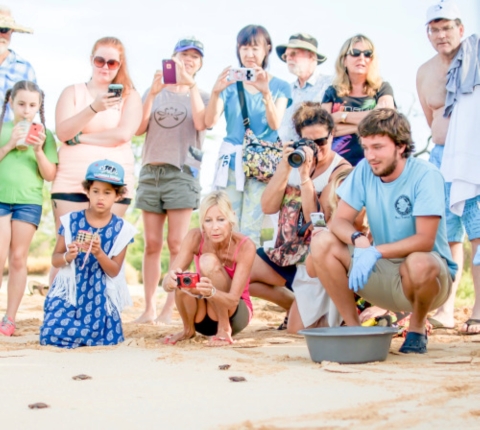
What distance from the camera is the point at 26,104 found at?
16.7ft

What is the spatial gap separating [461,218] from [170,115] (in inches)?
86.0

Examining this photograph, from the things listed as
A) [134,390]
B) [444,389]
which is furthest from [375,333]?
[134,390]

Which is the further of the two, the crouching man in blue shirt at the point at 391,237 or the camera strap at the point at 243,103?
the camera strap at the point at 243,103

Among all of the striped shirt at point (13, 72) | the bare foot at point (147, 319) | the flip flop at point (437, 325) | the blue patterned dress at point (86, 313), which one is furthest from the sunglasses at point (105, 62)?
the flip flop at point (437, 325)

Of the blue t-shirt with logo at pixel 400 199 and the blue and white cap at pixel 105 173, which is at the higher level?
the blue and white cap at pixel 105 173

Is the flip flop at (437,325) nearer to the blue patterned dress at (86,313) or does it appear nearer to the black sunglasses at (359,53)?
the black sunglasses at (359,53)

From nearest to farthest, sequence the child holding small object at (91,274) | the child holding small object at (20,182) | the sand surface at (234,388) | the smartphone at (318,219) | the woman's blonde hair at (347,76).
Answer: the sand surface at (234,388)
the child holding small object at (91,274)
the smartphone at (318,219)
the child holding small object at (20,182)
the woman's blonde hair at (347,76)

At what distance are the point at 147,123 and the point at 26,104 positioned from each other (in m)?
0.90

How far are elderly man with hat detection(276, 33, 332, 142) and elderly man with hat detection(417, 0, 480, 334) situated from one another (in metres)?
0.93

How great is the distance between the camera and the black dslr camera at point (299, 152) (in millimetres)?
4500

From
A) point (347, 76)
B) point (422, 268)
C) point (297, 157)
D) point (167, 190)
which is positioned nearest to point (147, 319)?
point (167, 190)

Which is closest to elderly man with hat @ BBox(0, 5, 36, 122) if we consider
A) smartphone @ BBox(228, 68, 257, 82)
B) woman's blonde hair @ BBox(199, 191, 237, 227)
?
smartphone @ BBox(228, 68, 257, 82)

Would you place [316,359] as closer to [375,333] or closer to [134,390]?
[375,333]

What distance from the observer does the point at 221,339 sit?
4.29 meters
